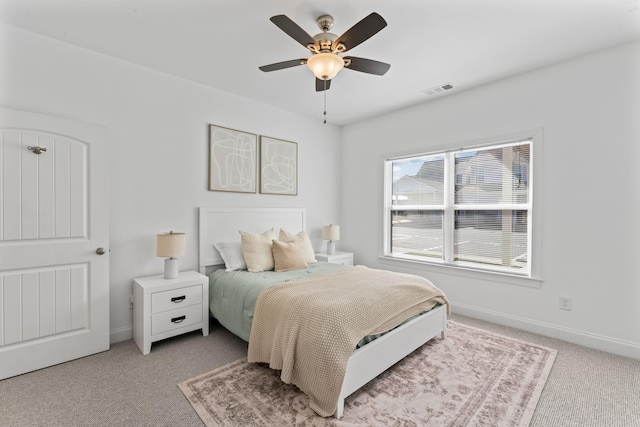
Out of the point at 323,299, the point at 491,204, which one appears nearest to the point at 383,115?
the point at 491,204

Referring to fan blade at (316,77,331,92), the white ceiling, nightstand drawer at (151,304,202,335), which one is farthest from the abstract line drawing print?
fan blade at (316,77,331,92)

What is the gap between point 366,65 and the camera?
217 centimetres

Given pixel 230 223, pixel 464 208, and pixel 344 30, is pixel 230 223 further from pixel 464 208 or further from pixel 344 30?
pixel 464 208

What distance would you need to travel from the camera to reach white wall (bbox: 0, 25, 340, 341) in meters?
2.37

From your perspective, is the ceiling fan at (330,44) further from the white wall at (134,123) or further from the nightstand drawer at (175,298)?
the nightstand drawer at (175,298)

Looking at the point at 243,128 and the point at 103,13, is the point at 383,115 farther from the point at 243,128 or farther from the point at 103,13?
the point at 103,13

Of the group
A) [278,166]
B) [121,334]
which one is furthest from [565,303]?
[121,334]

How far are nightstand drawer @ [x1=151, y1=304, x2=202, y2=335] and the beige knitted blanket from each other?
86cm

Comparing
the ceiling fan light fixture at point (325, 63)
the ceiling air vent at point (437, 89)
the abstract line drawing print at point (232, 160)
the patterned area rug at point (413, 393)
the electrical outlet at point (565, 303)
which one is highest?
the ceiling air vent at point (437, 89)

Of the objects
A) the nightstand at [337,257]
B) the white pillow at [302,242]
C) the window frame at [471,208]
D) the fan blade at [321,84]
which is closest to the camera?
the fan blade at [321,84]

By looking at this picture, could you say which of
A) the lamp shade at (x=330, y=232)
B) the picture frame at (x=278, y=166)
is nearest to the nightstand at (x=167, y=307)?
the picture frame at (x=278, y=166)

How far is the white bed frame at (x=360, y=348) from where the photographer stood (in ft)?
6.15

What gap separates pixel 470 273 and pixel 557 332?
0.93 m

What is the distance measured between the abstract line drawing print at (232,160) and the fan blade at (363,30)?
6.28 feet
